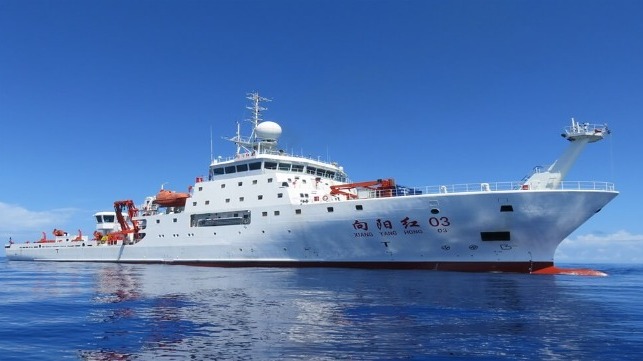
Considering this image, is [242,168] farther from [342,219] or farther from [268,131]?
[342,219]

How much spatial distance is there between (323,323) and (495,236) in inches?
683

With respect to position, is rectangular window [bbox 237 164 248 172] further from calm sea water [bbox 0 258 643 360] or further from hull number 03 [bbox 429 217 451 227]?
calm sea water [bbox 0 258 643 360]

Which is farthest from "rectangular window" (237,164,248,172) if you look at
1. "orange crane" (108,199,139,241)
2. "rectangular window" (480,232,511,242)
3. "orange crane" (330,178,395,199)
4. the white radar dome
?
"rectangular window" (480,232,511,242)

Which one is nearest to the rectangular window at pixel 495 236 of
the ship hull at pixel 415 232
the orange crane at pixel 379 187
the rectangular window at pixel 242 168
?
the ship hull at pixel 415 232

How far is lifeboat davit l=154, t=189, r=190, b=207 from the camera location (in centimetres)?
3781

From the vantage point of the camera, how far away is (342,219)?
28.9 metres

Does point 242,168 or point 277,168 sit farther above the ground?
point 242,168

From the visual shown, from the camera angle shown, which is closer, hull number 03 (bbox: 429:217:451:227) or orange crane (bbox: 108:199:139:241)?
hull number 03 (bbox: 429:217:451:227)

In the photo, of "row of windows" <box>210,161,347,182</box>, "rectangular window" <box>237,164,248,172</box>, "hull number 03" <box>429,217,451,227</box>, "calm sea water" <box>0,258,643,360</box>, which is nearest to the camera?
"calm sea water" <box>0,258,643,360</box>

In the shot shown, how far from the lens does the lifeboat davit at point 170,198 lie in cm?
3781

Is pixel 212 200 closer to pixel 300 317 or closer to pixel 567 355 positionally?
pixel 300 317

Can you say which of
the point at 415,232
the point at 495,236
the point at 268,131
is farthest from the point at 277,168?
the point at 495,236

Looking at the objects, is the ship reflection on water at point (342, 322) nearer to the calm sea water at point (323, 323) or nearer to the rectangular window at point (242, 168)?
the calm sea water at point (323, 323)

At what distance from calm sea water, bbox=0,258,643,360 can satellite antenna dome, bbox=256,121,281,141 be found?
19.9 m
